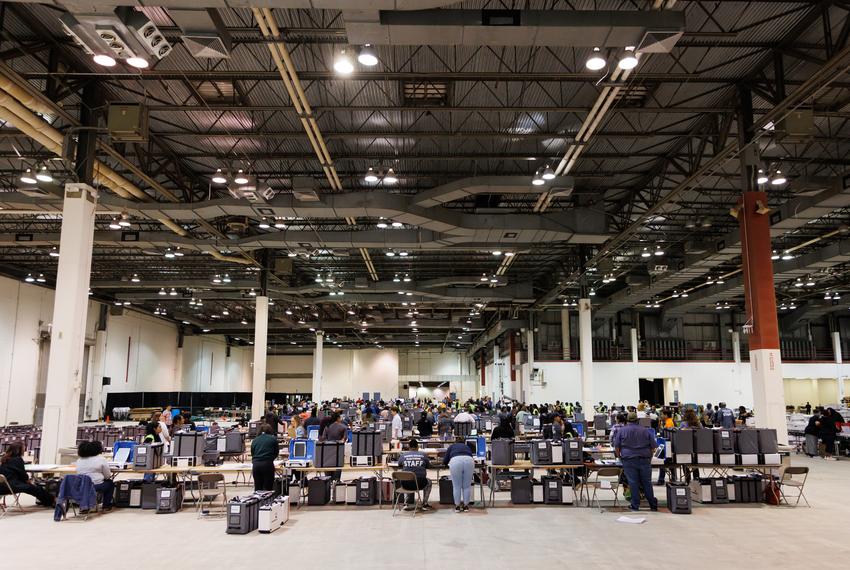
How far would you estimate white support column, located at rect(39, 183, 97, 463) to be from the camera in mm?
12289

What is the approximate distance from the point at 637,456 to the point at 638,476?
1.59 feet

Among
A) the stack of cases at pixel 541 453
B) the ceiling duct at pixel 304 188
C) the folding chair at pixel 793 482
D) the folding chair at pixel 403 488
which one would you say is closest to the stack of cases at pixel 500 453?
the stack of cases at pixel 541 453

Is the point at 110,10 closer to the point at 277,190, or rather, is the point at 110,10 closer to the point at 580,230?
the point at 277,190

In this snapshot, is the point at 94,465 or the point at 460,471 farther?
the point at 460,471

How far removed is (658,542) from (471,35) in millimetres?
7934

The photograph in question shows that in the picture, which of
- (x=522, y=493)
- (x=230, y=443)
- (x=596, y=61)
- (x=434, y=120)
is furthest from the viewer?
(x=434, y=120)

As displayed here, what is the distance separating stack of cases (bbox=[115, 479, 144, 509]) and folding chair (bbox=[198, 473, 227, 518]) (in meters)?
1.12

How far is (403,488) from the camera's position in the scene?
35.9 feet

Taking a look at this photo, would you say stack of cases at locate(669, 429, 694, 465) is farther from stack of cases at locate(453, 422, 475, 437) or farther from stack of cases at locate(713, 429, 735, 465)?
stack of cases at locate(453, 422, 475, 437)

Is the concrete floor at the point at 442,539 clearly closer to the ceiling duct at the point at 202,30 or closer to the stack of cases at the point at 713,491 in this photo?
the stack of cases at the point at 713,491

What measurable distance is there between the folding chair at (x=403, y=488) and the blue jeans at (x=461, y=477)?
2.29 feet

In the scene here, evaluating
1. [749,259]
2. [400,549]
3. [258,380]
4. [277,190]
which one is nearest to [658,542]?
[400,549]

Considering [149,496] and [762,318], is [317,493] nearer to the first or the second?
[149,496]

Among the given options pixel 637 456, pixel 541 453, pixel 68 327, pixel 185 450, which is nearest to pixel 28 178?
pixel 68 327
